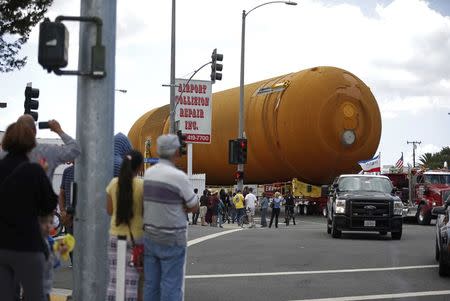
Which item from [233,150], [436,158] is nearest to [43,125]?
[233,150]

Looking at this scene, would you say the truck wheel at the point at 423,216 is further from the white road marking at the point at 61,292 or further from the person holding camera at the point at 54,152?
the person holding camera at the point at 54,152

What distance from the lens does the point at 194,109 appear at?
3256 centimetres

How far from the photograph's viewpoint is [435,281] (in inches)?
458

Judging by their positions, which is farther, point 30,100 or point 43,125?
point 30,100

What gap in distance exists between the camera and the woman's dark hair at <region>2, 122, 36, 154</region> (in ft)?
18.5

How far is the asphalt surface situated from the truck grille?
0.77 meters

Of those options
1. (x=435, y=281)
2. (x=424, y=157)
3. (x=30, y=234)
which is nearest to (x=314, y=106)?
(x=435, y=281)

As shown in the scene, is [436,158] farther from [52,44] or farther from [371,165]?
[52,44]

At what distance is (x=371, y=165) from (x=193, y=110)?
8.01 meters

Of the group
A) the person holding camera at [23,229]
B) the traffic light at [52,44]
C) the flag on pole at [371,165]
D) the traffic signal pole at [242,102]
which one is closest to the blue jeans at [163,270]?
the person holding camera at [23,229]

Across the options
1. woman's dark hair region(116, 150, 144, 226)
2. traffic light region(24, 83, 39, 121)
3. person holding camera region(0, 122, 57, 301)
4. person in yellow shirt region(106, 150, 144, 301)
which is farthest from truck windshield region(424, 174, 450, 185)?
person holding camera region(0, 122, 57, 301)

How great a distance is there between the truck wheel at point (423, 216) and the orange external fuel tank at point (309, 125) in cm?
339

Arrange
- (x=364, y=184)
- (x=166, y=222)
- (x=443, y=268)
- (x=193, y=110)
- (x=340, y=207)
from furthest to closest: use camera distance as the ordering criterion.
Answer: (x=193, y=110) → (x=364, y=184) → (x=340, y=207) → (x=443, y=268) → (x=166, y=222)

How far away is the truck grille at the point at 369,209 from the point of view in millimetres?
20547
